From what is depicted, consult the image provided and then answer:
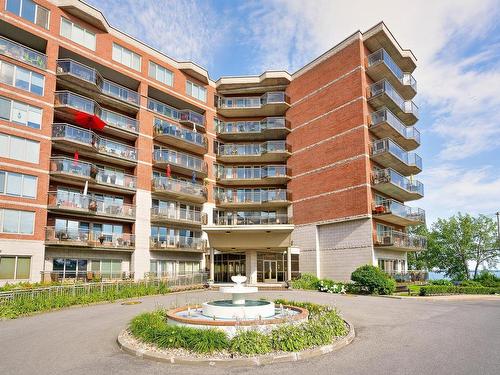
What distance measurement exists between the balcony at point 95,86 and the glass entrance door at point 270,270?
2027 cm

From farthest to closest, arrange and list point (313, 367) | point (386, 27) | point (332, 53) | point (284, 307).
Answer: point (332, 53) → point (386, 27) → point (284, 307) → point (313, 367)

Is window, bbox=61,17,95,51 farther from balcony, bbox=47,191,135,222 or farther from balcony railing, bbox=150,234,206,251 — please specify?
balcony railing, bbox=150,234,206,251

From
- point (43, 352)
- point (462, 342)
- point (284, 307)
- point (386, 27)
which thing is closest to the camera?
point (43, 352)

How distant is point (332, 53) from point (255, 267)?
23003mm

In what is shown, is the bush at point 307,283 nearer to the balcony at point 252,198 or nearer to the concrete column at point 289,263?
the concrete column at point 289,263

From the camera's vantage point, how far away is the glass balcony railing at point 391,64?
3612 centimetres

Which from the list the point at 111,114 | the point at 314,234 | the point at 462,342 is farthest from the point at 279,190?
the point at 462,342

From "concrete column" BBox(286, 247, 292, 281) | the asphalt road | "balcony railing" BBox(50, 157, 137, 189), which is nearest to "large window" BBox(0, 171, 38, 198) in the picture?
"balcony railing" BBox(50, 157, 137, 189)

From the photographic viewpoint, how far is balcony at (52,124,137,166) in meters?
30.1

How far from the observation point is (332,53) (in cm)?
3947

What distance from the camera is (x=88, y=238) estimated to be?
30.9m

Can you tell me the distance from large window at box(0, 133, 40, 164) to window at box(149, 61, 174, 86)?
46.1ft

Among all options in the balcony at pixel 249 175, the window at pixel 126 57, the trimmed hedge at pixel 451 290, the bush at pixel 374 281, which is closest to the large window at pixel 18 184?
the window at pixel 126 57

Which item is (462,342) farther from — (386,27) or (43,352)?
(386,27)
